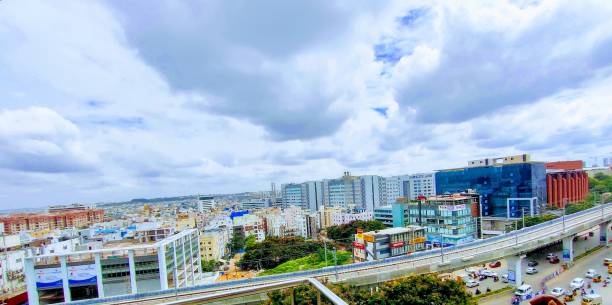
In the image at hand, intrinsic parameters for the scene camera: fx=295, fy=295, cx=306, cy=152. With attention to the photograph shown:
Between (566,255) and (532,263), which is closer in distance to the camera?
(566,255)

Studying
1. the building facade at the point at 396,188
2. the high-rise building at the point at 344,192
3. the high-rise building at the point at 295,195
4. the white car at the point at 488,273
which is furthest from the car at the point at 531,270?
the high-rise building at the point at 295,195

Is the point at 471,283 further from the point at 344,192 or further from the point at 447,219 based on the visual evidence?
the point at 344,192

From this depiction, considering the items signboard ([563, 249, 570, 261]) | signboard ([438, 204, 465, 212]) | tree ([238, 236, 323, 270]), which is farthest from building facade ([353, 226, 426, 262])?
signboard ([563, 249, 570, 261])

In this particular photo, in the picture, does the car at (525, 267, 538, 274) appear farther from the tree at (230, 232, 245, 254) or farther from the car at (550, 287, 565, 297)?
the tree at (230, 232, 245, 254)

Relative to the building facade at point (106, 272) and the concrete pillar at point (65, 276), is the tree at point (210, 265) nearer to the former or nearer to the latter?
the building facade at point (106, 272)

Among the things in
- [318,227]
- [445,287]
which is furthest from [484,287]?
[318,227]

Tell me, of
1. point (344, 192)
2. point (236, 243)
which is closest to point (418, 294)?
point (236, 243)

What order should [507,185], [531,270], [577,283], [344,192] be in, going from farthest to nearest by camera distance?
1. [344,192]
2. [507,185]
3. [531,270]
4. [577,283]
